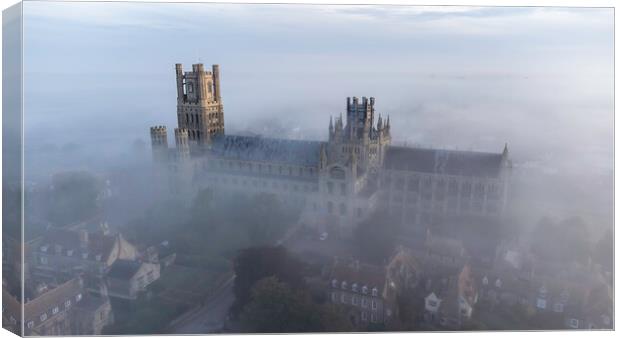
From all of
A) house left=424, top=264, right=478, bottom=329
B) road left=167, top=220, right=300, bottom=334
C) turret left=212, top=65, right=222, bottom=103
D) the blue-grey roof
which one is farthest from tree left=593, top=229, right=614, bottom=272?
turret left=212, top=65, right=222, bottom=103

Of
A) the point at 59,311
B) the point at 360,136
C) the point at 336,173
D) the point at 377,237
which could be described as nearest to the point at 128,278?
the point at 59,311

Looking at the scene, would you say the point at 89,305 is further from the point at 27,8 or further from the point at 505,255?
the point at 505,255

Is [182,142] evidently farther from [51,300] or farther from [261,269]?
[51,300]

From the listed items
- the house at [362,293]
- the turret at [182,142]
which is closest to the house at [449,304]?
the house at [362,293]

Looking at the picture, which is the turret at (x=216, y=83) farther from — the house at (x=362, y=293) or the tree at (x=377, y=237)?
the house at (x=362, y=293)

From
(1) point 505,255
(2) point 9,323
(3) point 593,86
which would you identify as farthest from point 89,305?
(3) point 593,86
